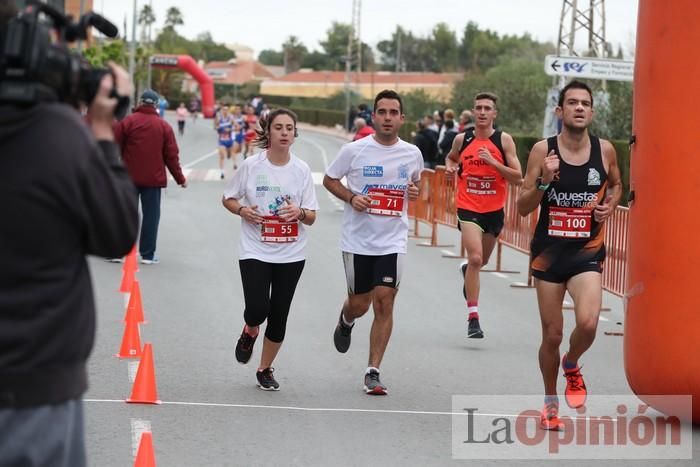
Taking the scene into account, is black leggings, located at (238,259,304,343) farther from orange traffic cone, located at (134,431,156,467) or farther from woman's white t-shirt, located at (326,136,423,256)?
orange traffic cone, located at (134,431,156,467)

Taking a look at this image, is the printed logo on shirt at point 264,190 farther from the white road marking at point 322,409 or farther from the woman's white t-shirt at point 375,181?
the white road marking at point 322,409

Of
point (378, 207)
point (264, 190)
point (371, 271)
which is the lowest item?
point (371, 271)

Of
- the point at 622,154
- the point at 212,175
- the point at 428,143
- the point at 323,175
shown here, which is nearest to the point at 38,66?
the point at 622,154

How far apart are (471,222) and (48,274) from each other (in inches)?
360

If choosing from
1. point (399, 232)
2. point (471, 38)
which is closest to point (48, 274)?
point (399, 232)

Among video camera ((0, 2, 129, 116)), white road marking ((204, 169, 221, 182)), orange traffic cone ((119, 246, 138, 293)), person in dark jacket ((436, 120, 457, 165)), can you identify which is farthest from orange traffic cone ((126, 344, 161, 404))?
white road marking ((204, 169, 221, 182))

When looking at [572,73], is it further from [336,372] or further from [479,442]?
[479,442]

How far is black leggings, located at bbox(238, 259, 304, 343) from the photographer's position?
29.7 feet

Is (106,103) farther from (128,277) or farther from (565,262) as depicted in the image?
(128,277)

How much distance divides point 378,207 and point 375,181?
0.19 m

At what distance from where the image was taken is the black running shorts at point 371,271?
9438mm

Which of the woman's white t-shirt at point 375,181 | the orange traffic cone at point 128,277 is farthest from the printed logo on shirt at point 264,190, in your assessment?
the orange traffic cone at point 128,277

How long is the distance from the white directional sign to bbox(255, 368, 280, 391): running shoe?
43.0 feet

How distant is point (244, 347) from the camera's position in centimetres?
934
